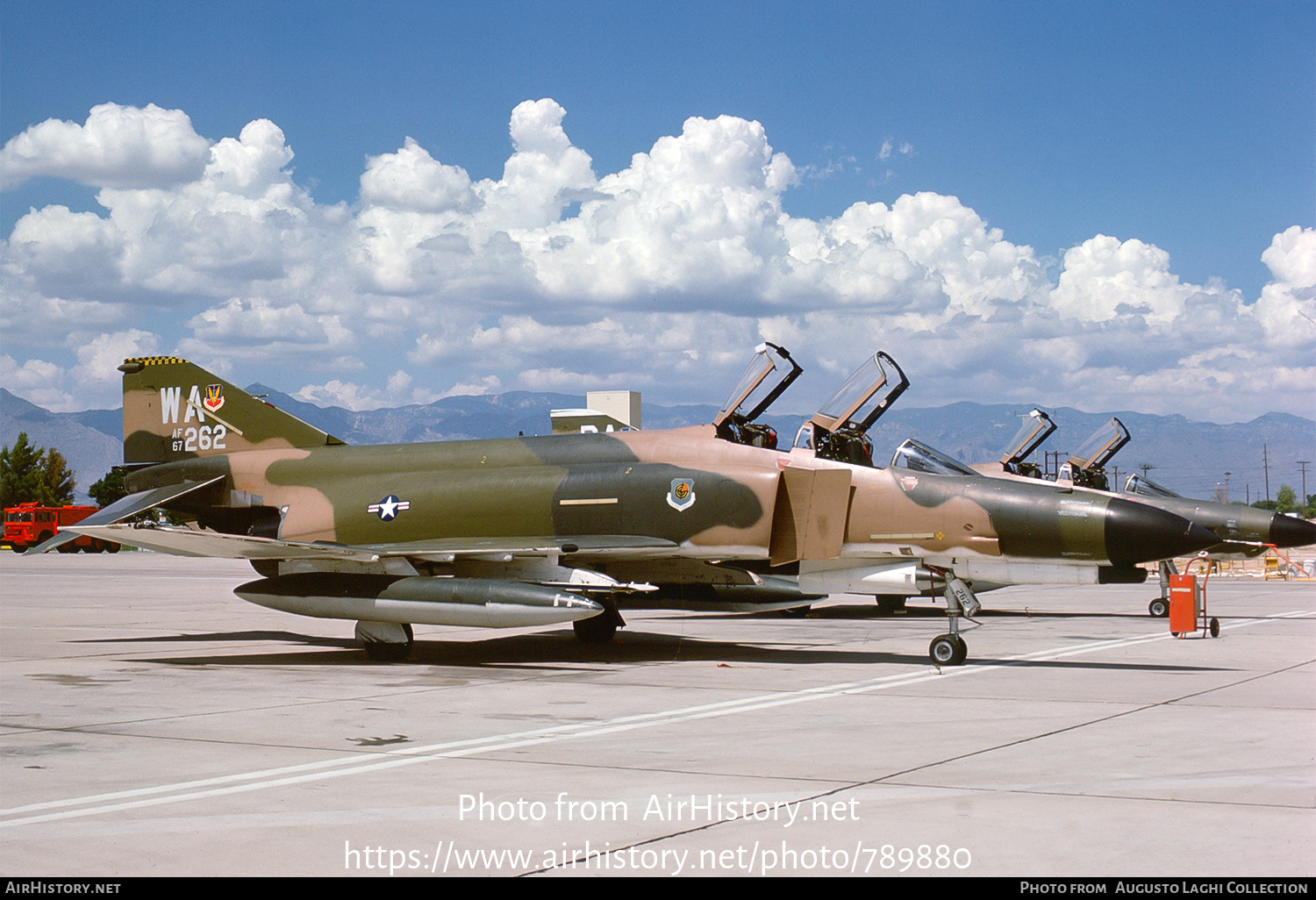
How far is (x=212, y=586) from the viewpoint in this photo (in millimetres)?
30844

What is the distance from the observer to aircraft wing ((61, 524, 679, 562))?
43.2 feet

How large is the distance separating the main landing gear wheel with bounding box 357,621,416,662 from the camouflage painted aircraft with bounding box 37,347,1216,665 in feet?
0.07

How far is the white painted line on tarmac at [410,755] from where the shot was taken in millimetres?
5812

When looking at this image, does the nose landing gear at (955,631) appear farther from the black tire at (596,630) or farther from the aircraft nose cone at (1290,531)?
the aircraft nose cone at (1290,531)

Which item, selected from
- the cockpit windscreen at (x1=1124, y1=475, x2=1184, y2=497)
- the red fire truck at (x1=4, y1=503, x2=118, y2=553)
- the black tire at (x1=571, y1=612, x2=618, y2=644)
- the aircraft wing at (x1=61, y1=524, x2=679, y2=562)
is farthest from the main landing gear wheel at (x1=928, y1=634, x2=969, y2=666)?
the red fire truck at (x1=4, y1=503, x2=118, y2=553)

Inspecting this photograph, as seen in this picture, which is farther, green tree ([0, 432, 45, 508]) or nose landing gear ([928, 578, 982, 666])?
green tree ([0, 432, 45, 508])

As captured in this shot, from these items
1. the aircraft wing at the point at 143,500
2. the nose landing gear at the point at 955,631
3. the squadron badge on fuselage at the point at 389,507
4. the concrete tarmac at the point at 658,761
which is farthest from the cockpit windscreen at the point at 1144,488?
the aircraft wing at the point at 143,500

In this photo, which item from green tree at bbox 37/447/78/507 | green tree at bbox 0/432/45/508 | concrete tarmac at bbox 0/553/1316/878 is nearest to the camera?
concrete tarmac at bbox 0/553/1316/878

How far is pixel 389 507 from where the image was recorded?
49.1ft

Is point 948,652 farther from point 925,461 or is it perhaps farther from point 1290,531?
point 1290,531

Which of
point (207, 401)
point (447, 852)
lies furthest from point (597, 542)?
point (447, 852)

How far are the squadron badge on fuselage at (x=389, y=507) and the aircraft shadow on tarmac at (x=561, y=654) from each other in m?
1.74

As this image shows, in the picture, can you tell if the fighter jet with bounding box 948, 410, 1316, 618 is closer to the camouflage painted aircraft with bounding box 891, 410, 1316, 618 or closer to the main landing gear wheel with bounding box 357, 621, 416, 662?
the camouflage painted aircraft with bounding box 891, 410, 1316, 618

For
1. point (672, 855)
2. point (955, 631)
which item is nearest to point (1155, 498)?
point (955, 631)
